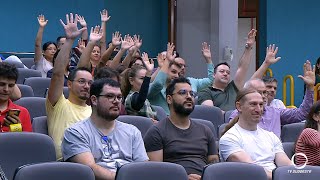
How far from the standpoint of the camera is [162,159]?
627 centimetres

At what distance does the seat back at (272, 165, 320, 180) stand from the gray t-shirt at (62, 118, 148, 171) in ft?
3.09

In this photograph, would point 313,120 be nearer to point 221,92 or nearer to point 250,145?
point 250,145

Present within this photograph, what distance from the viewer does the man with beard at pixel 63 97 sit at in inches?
252

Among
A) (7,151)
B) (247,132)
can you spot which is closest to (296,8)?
(247,132)

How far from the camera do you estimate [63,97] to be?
6516mm

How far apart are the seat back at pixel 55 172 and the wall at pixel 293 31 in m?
9.40

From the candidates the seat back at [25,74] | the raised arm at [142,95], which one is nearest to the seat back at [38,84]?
the seat back at [25,74]

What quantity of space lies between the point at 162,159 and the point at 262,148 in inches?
31.3

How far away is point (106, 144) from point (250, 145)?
1212 millimetres

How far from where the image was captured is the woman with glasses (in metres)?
7.45

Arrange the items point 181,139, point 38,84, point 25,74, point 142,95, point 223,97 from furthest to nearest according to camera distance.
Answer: point 25,74
point 38,84
point 223,97
point 142,95
point 181,139

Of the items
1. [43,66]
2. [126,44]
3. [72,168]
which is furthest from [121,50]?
[72,168]

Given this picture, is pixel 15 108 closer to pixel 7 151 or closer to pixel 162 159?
pixel 7 151

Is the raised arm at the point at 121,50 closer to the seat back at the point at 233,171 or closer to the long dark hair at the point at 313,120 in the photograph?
the long dark hair at the point at 313,120
